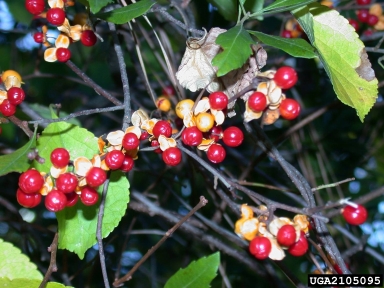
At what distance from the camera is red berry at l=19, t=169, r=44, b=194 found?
79 cm

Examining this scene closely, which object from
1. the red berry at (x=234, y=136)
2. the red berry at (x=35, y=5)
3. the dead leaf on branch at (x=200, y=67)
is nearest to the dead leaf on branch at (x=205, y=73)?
the dead leaf on branch at (x=200, y=67)

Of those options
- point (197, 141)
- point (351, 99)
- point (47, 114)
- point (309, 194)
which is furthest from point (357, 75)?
point (47, 114)

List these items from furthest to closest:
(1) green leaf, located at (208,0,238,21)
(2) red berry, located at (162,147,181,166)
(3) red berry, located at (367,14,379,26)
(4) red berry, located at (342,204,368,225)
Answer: (3) red berry, located at (367,14,379,26) < (1) green leaf, located at (208,0,238,21) < (2) red berry, located at (162,147,181,166) < (4) red berry, located at (342,204,368,225)

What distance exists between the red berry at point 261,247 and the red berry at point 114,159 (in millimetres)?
266

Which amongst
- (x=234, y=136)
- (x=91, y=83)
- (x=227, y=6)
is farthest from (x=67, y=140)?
(x=227, y=6)

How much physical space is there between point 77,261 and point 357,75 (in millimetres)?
1513

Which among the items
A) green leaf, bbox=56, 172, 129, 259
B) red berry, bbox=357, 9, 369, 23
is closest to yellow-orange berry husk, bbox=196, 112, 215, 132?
green leaf, bbox=56, 172, 129, 259

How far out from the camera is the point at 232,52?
2.54 feet

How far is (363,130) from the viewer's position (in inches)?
97.7

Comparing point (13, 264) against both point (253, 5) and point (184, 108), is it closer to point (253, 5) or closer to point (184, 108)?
point (184, 108)

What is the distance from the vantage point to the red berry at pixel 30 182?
0.79m

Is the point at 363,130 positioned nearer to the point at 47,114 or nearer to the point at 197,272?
the point at 47,114

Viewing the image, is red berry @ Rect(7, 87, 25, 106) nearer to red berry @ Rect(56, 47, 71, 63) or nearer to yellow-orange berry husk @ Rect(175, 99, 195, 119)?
red berry @ Rect(56, 47, 71, 63)

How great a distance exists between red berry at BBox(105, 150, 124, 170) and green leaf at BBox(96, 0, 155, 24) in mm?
247
